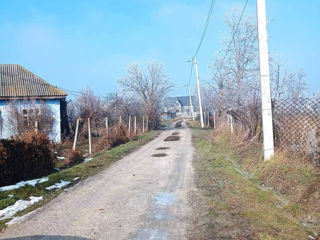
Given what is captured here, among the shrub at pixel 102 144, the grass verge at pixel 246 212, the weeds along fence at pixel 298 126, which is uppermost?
the weeds along fence at pixel 298 126

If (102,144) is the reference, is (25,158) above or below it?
above

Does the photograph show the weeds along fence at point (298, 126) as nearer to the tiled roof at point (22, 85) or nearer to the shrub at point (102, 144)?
the shrub at point (102, 144)

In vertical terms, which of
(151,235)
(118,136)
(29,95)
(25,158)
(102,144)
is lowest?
(151,235)

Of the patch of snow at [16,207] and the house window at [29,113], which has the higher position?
the house window at [29,113]

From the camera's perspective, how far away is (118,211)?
512cm

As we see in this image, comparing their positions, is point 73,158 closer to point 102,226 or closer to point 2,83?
point 102,226

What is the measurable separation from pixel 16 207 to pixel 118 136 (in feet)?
44.7

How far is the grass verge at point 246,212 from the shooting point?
3887mm

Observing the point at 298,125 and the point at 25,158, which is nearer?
the point at 298,125

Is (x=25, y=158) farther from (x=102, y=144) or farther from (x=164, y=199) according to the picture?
(x=102, y=144)

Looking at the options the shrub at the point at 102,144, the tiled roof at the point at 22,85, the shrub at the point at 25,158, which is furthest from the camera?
the tiled roof at the point at 22,85

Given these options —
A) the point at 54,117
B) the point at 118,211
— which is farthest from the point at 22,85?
the point at 118,211

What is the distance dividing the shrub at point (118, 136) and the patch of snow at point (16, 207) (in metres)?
11.7

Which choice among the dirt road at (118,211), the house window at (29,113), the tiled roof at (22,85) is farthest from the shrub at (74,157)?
the tiled roof at (22,85)
